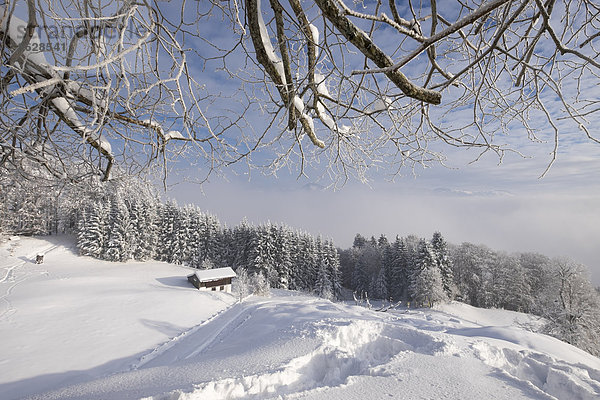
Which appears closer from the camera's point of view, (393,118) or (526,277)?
(393,118)

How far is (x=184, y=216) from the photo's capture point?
40844mm

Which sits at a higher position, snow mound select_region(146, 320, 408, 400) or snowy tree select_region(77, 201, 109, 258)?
snowy tree select_region(77, 201, 109, 258)

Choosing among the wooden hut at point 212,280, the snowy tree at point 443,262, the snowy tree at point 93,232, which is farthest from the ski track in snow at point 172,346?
the snowy tree at point 443,262

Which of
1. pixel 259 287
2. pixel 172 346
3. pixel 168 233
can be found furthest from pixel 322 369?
pixel 168 233

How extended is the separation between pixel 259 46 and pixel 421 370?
3.67 m

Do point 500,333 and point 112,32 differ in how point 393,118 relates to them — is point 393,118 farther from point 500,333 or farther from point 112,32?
point 500,333

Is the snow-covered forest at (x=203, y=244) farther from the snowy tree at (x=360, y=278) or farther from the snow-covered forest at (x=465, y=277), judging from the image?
the snow-covered forest at (x=465, y=277)

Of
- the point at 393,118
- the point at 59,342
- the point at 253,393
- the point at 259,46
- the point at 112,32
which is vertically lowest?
the point at 59,342

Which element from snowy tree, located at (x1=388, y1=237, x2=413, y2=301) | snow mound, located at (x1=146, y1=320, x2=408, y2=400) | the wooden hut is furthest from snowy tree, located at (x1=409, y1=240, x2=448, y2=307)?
snow mound, located at (x1=146, y1=320, x2=408, y2=400)

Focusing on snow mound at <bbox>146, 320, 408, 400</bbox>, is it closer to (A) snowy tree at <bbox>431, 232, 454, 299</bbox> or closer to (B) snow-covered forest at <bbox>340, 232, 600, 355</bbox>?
(B) snow-covered forest at <bbox>340, 232, 600, 355</bbox>

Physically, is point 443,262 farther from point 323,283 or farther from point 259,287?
point 259,287

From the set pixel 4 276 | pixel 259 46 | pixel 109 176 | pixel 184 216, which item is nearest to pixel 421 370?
pixel 259 46

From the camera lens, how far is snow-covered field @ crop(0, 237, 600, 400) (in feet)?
9.37

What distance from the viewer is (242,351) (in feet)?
14.6
